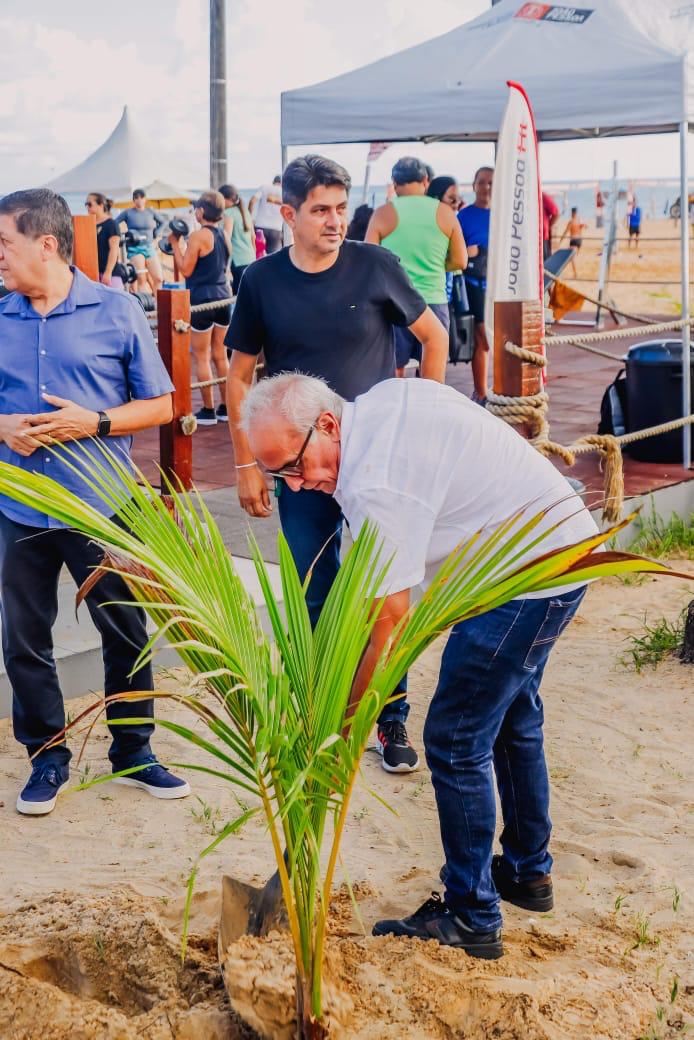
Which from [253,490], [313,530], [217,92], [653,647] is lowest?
[653,647]

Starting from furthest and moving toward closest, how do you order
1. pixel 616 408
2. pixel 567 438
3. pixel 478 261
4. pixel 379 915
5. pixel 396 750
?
1. pixel 478 261
2. pixel 567 438
3. pixel 616 408
4. pixel 396 750
5. pixel 379 915

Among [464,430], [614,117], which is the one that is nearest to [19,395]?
[464,430]

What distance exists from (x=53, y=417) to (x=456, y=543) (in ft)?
4.36

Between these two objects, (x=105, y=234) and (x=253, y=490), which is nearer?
(x=253, y=490)

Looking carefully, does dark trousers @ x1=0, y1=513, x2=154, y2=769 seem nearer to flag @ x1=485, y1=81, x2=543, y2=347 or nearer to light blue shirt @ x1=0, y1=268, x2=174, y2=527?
light blue shirt @ x1=0, y1=268, x2=174, y2=527

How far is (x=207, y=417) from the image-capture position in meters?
8.62

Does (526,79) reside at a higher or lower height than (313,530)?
higher

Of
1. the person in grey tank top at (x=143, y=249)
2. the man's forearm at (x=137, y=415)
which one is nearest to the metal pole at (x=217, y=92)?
the person in grey tank top at (x=143, y=249)

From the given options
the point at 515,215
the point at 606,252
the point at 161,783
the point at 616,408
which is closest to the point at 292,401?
the point at 161,783

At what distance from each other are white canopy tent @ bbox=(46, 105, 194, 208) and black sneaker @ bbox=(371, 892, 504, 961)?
1975 cm

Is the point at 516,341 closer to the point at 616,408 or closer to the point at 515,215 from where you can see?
the point at 515,215

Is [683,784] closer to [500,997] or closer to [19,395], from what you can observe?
[500,997]

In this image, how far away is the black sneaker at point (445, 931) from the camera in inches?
105

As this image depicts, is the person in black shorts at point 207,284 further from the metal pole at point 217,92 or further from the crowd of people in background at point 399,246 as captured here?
the metal pole at point 217,92
